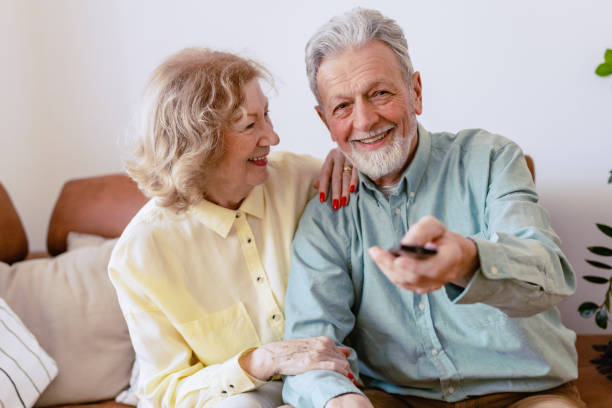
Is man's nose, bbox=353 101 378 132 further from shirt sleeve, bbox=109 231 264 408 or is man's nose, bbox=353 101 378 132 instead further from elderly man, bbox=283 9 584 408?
shirt sleeve, bbox=109 231 264 408

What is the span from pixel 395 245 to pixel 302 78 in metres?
1.11

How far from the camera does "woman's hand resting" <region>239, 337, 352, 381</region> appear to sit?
4.71 ft

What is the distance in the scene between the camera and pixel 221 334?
1.67 metres

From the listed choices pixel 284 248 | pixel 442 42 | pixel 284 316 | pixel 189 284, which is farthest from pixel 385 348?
pixel 442 42

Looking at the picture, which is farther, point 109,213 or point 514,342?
point 109,213

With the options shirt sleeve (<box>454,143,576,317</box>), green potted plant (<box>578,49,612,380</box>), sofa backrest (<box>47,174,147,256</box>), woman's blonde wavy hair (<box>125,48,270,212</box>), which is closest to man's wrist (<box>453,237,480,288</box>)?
shirt sleeve (<box>454,143,576,317</box>)

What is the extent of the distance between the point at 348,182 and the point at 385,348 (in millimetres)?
444

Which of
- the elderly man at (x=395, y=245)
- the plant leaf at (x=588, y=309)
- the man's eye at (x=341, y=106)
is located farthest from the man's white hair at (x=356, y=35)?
the plant leaf at (x=588, y=309)

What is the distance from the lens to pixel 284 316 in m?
1.69

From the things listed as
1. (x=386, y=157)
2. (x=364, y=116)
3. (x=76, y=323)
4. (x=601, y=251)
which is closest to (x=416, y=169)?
(x=386, y=157)

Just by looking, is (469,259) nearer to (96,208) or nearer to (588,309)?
(588,309)

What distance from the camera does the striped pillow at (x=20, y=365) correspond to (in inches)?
70.7

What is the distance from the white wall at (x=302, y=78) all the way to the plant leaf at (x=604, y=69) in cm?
13

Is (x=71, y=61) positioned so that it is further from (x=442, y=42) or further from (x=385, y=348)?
(x=385, y=348)
